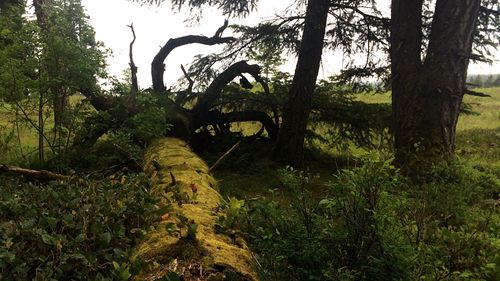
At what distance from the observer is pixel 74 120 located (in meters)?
8.30

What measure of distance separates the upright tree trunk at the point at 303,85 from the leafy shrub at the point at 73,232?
15.3 feet

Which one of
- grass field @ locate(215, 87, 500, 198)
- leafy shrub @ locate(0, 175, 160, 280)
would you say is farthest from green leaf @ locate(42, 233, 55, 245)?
grass field @ locate(215, 87, 500, 198)

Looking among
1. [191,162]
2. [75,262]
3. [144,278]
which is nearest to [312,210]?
[144,278]

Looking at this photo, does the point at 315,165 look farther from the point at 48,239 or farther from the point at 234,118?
the point at 48,239

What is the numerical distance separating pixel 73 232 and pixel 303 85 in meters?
6.16

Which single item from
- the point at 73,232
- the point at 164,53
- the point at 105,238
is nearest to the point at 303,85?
the point at 164,53

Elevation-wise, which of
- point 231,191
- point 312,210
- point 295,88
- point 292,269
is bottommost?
point 231,191

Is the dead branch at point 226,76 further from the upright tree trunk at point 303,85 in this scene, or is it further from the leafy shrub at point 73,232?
the leafy shrub at point 73,232

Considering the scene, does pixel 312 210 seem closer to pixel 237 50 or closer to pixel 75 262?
pixel 75 262

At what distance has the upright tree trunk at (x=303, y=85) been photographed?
852 cm

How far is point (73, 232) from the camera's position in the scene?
371 centimetres

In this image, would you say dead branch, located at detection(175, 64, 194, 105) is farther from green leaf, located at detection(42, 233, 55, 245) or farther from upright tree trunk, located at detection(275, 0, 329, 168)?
green leaf, located at detection(42, 233, 55, 245)

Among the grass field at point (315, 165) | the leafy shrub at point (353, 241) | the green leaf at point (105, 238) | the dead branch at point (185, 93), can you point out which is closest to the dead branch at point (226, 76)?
the dead branch at point (185, 93)

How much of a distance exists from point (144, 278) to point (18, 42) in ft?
22.1
